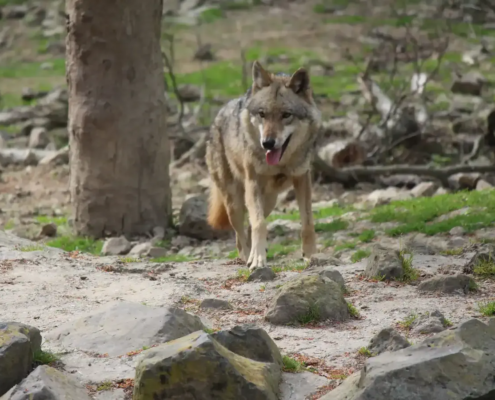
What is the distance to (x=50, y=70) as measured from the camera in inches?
925

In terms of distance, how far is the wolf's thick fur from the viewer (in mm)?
8094

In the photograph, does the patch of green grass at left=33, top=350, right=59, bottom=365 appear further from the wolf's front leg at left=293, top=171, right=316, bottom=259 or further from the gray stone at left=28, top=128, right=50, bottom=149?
the gray stone at left=28, top=128, right=50, bottom=149

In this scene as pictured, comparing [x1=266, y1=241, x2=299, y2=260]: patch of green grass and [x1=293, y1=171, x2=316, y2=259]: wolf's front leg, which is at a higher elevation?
[x1=293, y1=171, x2=316, y2=259]: wolf's front leg

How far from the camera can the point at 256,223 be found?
810cm

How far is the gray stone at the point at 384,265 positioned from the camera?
650 cm

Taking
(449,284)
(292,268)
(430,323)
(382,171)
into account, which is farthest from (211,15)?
(430,323)

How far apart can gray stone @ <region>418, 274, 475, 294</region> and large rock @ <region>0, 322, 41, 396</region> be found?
279 cm

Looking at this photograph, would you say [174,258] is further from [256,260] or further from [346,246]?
[346,246]

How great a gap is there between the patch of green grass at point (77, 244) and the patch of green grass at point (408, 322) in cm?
490

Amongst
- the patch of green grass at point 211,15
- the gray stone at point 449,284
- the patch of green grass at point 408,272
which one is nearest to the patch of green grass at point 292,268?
the patch of green grass at point 408,272

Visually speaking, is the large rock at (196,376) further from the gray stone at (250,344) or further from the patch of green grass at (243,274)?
the patch of green grass at (243,274)

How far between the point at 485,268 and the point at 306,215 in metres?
2.36

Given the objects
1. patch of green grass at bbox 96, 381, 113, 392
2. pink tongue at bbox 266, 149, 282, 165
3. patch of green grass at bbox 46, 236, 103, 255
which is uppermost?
pink tongue at bbox 266, 149, 282, 165

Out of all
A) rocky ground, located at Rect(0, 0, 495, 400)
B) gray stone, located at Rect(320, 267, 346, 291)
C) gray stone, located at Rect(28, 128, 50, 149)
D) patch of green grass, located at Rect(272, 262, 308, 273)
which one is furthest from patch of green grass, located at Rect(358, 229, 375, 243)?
gray stone, located at Rect(28, 128, 50, 149)
